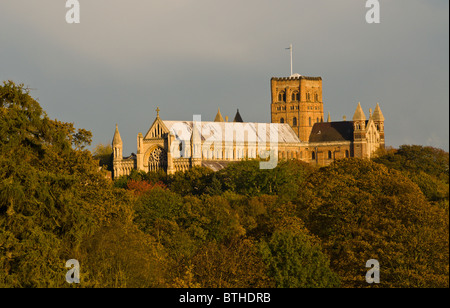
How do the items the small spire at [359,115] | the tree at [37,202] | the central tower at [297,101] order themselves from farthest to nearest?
the central tower at [297,101] < the small spire at [359,115] < the tree at [37,202]

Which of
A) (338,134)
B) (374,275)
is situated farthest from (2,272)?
(338,134)

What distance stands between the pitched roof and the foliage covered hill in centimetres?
11653

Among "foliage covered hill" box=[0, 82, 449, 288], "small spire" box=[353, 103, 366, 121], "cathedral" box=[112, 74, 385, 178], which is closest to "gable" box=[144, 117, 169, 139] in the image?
"cathedral" box=[112, 74, 385, 178]

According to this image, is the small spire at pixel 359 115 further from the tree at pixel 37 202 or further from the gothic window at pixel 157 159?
the tree at pixel 37 202

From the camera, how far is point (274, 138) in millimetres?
182875

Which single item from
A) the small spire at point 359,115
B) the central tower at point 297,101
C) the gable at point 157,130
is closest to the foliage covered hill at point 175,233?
the gable at point 157,130

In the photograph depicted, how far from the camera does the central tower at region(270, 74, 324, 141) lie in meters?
192

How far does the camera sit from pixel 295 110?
19300 cm

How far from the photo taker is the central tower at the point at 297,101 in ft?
630

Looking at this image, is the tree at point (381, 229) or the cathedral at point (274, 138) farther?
the cathedral at point (274, 138)

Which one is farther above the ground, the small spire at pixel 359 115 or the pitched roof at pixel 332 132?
the small spire at pixel 359 115

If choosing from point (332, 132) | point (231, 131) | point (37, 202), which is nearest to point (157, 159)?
point (231, 131)

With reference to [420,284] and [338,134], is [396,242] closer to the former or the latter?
[420,284]
